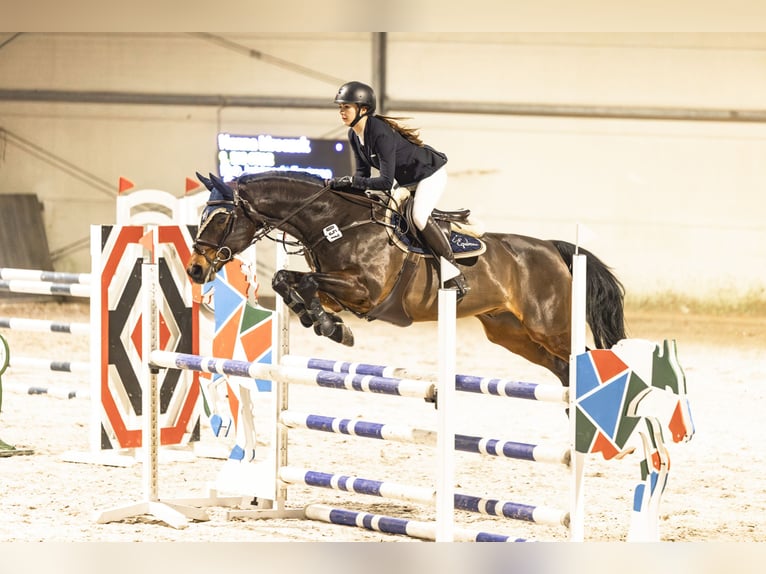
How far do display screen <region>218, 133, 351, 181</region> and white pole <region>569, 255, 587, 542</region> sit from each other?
6.67 meters

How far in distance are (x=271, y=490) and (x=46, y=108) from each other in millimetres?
7771

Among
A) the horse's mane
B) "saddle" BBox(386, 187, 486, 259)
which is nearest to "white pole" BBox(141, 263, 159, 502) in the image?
the horse's mane

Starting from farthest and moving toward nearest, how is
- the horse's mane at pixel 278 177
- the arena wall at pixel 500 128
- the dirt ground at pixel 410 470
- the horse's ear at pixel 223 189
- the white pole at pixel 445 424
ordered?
the arena wall at pixel 500 128, the horse's mane at pixel 278 177, the horse's ear at pixel 223 189, the dirt ground at pixel 410 470, the white pole at pixel 445 424

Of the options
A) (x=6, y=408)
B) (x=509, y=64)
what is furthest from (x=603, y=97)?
(x=6, y=408)

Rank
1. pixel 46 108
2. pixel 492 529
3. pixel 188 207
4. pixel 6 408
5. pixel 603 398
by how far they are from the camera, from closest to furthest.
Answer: pixel 603 398 < pixel 492 529 < pixel 188 207 < pixel 6 408 < pixel 46 108

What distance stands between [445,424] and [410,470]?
1862 mm

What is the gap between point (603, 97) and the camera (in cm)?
957

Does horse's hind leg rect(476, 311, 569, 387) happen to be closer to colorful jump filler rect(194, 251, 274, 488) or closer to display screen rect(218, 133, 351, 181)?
colorful jump filler rect(194, 251, 274, 488)

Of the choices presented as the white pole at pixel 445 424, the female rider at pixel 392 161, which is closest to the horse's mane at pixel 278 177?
the female rider at pixel 392 161

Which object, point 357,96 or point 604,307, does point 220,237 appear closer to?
point 357,96

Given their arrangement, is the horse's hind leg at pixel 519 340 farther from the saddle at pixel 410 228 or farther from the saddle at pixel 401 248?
the saddle at pixel 401 248

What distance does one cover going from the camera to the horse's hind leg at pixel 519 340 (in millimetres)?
4840

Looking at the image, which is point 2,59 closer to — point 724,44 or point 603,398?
point 724,44

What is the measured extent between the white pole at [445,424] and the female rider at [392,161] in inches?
41.0
